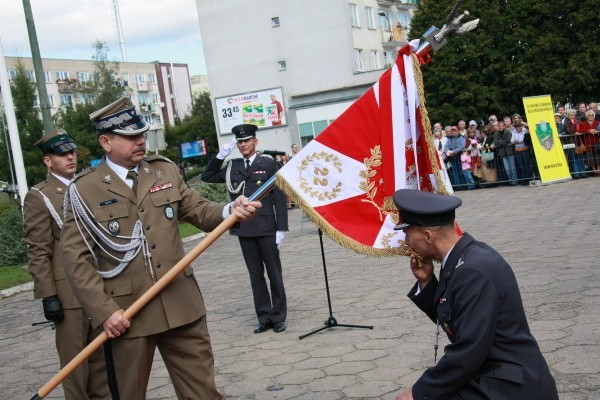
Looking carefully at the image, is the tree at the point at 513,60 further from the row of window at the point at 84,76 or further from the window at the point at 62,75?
the window at the point at 62,75

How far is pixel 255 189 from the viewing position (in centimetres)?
835

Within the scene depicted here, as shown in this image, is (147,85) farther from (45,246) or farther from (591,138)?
(45,246)

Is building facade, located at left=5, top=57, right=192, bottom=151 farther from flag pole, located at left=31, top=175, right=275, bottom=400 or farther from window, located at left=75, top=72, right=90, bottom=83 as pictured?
flag pole, located at left=31, top=175, right=275, bottom=400

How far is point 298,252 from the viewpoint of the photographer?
45.5 ft

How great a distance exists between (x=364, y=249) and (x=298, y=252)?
8969mm

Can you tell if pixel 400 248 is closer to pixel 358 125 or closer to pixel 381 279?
pixel 358 125

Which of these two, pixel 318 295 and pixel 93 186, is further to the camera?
pixel 318 295

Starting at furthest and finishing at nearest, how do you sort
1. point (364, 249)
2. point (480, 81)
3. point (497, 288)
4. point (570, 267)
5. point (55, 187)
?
point (480, 81) < point (570, 267) < point (55, 187) < point (364, 249) < point (497, 288)

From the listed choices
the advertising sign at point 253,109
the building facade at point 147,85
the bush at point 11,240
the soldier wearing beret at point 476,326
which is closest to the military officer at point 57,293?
the soldier wearing beret at point 476,326

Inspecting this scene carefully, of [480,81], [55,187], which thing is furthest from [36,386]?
[480,81]

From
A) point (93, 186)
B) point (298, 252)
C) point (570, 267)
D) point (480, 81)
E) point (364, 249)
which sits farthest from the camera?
point (480, 81)

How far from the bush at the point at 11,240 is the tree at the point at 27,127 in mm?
18138

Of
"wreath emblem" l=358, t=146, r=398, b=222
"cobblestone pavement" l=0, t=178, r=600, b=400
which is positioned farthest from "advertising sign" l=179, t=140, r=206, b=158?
"wreath emblem" l=358, t=146, r=398, b=222

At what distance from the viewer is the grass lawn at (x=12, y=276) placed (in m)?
13.8
